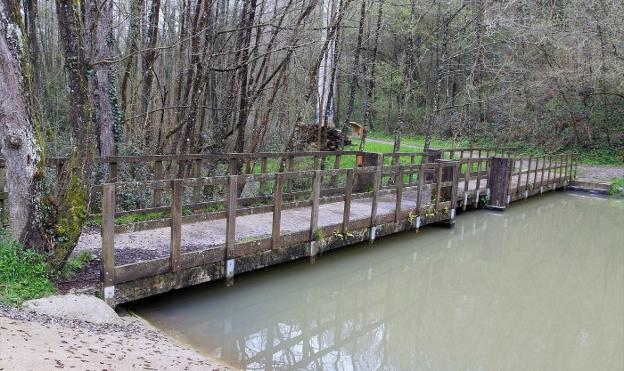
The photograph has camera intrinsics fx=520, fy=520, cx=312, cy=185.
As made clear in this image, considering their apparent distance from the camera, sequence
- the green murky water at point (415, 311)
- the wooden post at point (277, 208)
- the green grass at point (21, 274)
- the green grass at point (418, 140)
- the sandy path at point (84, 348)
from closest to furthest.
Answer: the sandy path at point (84, 348) < the green grass at point (21, 274) < the green murky water at point (415, 311) < the wooden post at point (277, 208) < the green grass at point (418, 140)

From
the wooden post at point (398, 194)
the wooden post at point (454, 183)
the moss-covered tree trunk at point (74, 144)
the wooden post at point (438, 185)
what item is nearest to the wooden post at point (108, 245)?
the moss-covered tree trunk at point (74, 144)

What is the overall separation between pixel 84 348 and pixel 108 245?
1473mm

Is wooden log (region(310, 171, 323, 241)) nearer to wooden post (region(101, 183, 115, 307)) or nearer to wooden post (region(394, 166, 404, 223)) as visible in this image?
wooden post (region(394, 166, 404, 223))

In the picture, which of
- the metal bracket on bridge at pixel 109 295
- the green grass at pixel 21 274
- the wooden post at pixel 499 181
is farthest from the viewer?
the wooden post at pixel 499 181

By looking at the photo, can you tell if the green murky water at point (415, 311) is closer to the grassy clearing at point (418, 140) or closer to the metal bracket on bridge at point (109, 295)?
the metal bracket on bridge at point (109, 295)

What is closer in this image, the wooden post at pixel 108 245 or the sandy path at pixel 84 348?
the sandy path at pixel 84 348

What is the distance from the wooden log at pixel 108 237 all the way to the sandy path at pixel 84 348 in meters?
0.58

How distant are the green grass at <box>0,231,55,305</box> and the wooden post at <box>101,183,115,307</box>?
19.8 inches

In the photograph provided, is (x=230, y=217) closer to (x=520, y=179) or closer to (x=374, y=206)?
(x=374, y=206)

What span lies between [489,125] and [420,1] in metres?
11.5

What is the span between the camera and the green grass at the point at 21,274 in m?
4.74

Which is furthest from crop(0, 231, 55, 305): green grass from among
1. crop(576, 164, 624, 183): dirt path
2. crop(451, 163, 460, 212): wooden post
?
crop(576, 164, 624, 183): dirt path

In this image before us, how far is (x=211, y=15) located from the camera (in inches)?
408

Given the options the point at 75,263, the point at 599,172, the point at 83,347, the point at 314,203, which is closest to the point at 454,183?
the point at 314,203
